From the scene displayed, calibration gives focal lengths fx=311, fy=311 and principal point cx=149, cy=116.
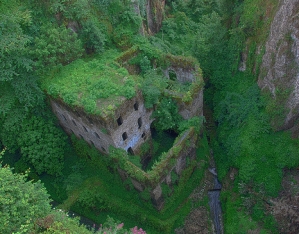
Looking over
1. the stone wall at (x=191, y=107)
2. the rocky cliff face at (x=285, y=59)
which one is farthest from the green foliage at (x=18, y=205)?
the rocky cliff face at (x=285, y=59)

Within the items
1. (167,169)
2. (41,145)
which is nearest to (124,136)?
(167,169)

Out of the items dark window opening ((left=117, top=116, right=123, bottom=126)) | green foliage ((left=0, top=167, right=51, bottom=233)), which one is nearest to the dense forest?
dark window opening ((left=117, top=116, right=123, bottom=126))

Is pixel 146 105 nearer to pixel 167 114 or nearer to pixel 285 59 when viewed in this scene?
pixel 167 114

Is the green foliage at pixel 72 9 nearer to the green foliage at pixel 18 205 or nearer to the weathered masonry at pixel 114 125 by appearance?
the weathered masonry at pixel 114 125

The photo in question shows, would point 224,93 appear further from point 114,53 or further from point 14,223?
point 14,223

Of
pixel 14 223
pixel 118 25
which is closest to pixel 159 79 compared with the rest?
pixel 118 25
